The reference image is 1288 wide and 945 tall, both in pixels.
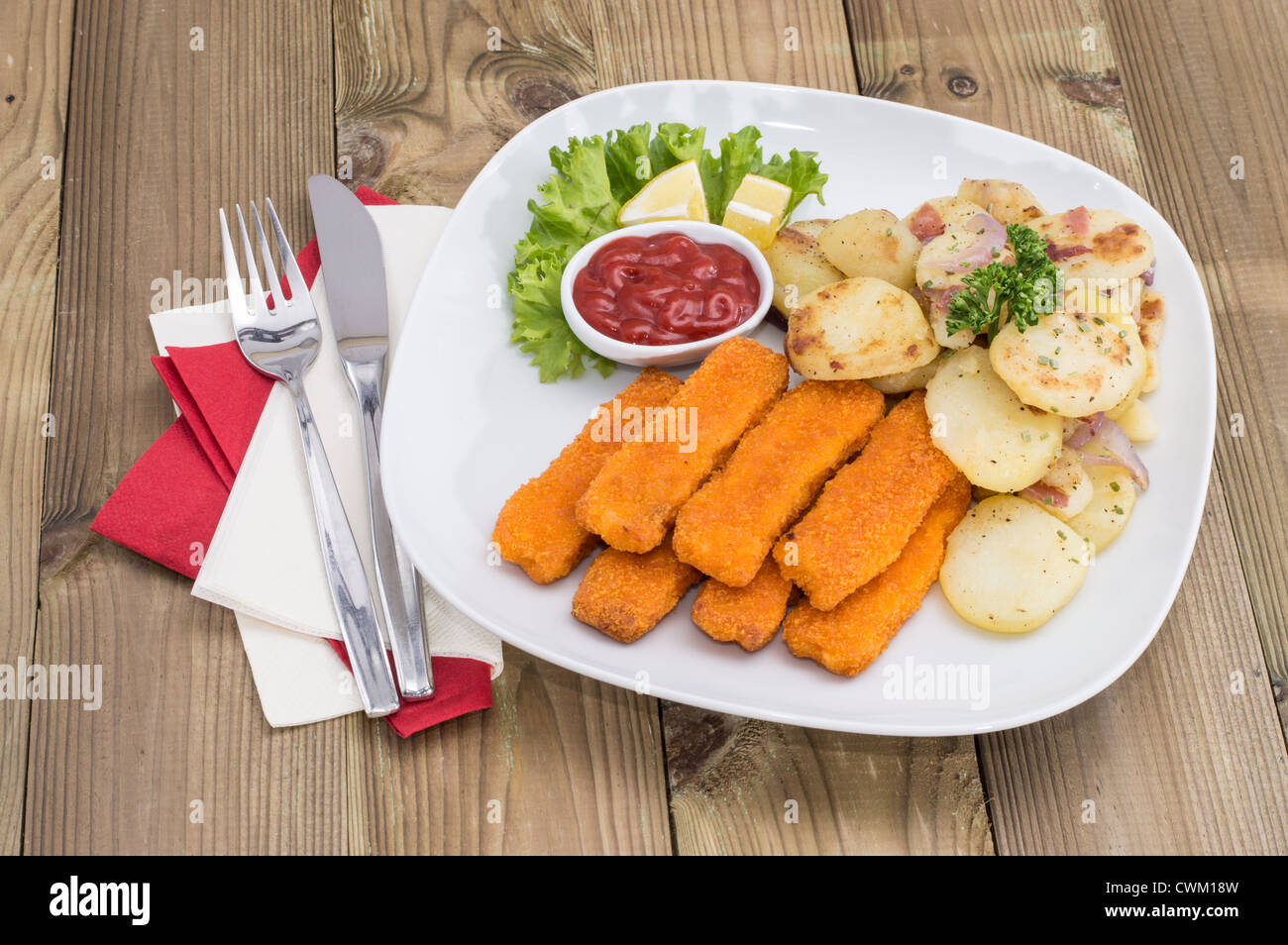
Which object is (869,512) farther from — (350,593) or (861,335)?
(350,593)

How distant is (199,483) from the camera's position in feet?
11.5

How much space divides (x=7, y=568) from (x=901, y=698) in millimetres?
2690

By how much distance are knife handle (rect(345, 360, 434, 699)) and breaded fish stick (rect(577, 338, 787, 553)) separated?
0.58 m

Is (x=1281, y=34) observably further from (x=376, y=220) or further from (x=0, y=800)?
(x=0, y=800)

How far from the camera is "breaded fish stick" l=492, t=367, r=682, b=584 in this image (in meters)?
3.20

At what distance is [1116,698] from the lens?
3.40 m

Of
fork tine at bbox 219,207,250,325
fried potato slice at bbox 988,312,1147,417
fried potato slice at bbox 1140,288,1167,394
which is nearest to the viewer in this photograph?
fried potato slice at bbox 988,312,1147,417

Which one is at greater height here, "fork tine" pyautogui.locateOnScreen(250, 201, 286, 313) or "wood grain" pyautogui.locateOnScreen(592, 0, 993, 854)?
"fork tine" pyautogui.locateOnScreen(250, 201, 286, 313)

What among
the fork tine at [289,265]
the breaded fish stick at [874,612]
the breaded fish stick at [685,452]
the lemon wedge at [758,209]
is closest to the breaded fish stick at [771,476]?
the breaded fish stick at [685,452]

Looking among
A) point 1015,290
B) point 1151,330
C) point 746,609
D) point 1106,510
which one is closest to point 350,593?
point 746,609

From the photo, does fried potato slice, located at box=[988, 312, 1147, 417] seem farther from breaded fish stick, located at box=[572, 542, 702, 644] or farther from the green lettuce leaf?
the green lettuce leaf

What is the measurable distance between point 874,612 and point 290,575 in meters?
1.67

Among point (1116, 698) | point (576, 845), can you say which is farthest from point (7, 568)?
point (1116, 698)

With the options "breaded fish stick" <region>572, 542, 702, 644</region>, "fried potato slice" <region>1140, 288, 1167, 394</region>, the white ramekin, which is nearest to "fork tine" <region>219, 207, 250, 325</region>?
the white ramekin
